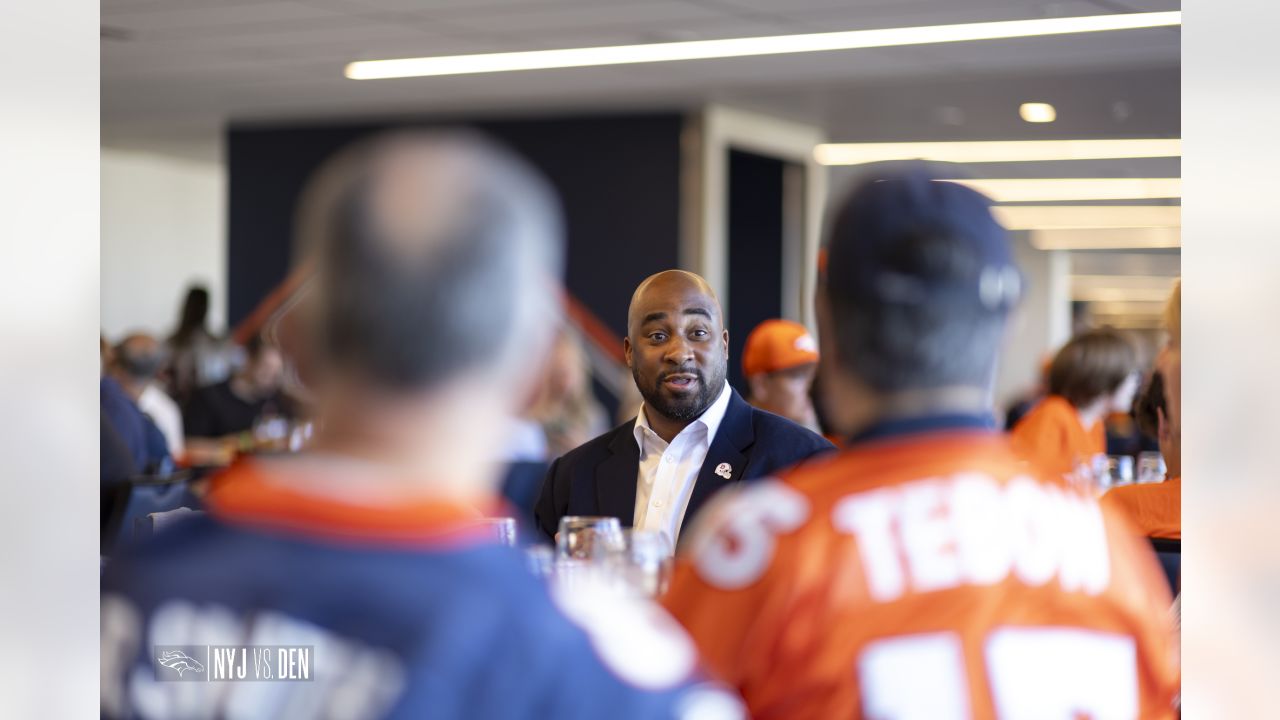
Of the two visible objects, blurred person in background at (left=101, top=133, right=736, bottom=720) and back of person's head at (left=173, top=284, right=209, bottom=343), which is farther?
back of person's head at (left=173, top=284, right=209, bottom=343)

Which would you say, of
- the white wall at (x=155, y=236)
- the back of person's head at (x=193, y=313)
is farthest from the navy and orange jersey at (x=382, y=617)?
the white wall at (x=155, y=236)

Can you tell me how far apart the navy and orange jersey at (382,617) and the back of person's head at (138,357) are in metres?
6.11

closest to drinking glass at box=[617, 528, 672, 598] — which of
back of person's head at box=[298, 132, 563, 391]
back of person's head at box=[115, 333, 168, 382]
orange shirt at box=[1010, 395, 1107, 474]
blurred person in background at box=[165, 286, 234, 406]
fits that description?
back of person's head at box=[298, 132, 563, 391]

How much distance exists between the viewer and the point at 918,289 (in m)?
1.37

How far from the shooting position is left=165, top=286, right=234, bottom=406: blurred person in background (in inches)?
401

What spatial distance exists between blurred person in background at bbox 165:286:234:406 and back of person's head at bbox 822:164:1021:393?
30.3 feet

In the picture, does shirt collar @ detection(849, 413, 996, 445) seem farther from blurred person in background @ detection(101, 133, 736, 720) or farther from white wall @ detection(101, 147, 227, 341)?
white wall @ detection(101, 147, 227, 341)

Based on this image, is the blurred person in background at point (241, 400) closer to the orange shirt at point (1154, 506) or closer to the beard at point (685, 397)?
the beard at point (685, 397)

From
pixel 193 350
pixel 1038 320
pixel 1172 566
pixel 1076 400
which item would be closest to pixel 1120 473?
pixel 1076 400

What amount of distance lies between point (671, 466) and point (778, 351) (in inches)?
78.6

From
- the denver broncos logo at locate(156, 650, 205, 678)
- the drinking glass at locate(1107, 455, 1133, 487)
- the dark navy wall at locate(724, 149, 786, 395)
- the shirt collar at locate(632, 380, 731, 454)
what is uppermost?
the dark navy wall at locate(724, 149, 786, 395)

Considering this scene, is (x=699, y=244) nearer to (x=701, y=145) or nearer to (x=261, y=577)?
(x=701, y=145)
